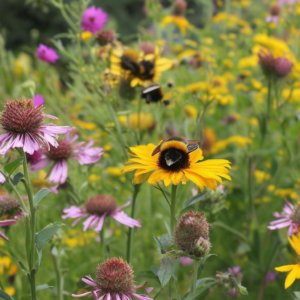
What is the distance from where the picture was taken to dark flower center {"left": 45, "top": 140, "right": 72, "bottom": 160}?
103 cm

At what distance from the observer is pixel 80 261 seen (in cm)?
133

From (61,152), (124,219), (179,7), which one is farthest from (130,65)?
(179,7)

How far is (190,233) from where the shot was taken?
0.68 meters

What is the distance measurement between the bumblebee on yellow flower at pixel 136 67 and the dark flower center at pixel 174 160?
1.52 ft

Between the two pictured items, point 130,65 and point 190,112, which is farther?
point 190,112

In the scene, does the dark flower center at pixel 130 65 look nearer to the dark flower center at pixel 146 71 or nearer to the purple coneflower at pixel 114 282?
the dark flower center at pixel 146 71

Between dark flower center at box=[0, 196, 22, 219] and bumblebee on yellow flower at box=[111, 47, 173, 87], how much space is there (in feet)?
1.47

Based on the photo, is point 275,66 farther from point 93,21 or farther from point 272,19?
point 272,19

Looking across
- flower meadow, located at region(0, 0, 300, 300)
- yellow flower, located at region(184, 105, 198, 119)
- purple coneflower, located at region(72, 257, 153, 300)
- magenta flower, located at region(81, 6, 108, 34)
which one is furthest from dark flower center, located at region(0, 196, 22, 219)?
yellow flower, located at region(184, 105, 198, 119)

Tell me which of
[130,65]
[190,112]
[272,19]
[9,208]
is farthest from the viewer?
[272,19]

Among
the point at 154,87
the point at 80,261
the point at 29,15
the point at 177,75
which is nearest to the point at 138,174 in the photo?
the point at 154,87

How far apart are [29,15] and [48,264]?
4.62m

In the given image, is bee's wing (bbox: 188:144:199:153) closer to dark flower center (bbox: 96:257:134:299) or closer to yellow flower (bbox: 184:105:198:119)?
dark flower center (bbox: 96:257:134:299)

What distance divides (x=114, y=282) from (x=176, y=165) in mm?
203
